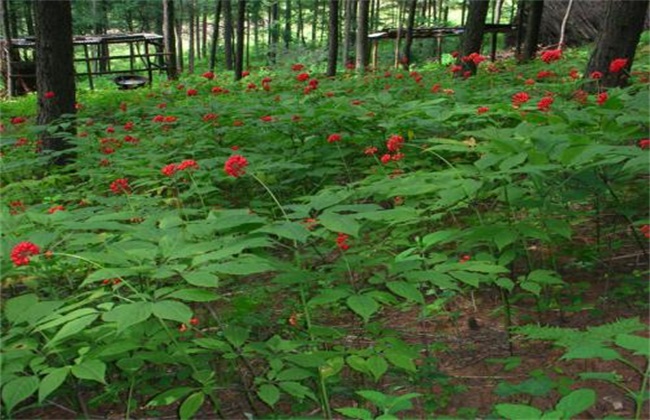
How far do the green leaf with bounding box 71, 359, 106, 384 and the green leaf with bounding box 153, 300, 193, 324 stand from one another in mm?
312

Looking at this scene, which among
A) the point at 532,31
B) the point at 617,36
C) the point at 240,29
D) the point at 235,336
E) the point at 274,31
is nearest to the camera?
the point at 235,336

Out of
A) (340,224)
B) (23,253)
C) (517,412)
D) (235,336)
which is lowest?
(235,336)

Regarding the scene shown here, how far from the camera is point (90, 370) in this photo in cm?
174

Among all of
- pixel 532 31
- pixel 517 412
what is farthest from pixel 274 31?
pixel 517 412

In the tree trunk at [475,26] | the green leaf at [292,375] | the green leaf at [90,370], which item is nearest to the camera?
the green leaf at [90,370]

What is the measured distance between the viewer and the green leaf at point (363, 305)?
184 centimetres

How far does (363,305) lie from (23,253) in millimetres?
1288

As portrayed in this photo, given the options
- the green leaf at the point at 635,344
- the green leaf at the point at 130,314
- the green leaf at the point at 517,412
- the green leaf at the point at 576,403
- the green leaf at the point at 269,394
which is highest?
the green leaf at the point at 130,314

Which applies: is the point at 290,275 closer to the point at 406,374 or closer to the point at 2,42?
the point at 406,374

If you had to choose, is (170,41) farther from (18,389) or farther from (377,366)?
(377,366)

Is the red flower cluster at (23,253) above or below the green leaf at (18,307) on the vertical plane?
above

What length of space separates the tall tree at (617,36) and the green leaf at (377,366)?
5.06 m

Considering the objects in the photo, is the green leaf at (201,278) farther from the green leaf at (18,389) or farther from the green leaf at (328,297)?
the green leaf at (18,389)

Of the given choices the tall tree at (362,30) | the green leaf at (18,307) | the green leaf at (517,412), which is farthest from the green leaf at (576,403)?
the tall tree at (362,30)
